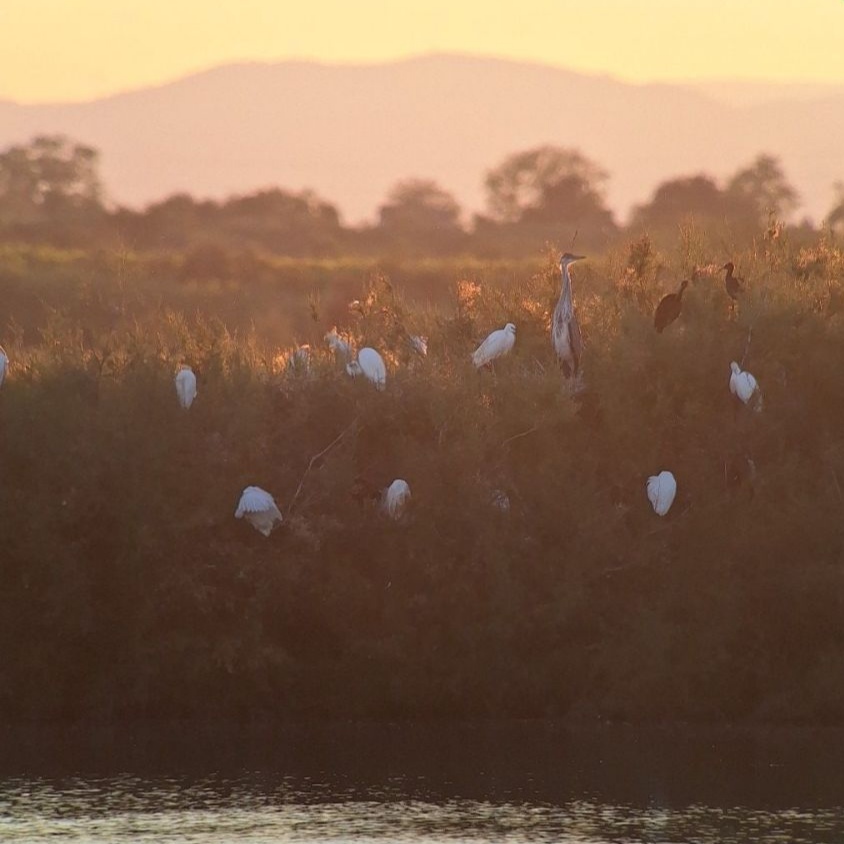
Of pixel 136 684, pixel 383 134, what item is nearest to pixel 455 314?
pixel 136 684

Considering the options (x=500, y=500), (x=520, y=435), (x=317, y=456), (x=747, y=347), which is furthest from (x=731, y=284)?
(x=317, y=456)

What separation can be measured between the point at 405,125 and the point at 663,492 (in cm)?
13752

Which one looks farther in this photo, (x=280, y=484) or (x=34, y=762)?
(x=280, y=484)

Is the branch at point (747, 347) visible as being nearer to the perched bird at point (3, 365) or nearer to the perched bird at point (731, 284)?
the perched bird at point (731, 284)

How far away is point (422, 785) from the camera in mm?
17516

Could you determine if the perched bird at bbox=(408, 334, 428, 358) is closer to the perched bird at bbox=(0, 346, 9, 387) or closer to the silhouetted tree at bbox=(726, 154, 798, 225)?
the perched bird at bbox=(0, 346, 9, 387)

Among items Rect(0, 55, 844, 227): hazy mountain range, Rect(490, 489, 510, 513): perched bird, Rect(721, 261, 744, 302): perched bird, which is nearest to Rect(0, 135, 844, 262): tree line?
Rect(721, 261, 744, 302): perched bird

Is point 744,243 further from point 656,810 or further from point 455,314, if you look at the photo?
point 656,810

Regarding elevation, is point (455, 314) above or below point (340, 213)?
below

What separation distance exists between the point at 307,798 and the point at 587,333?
24.8 feet

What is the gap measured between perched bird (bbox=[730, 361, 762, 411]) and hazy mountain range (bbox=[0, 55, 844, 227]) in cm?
9556

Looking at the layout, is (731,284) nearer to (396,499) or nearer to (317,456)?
(396,499)

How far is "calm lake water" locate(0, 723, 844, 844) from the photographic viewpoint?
623 inches

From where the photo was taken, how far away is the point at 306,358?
21.5m
